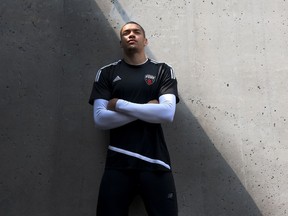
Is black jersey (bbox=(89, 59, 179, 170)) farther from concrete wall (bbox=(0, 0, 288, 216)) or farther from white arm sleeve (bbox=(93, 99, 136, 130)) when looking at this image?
concrete wall (bbox=(0, 0, 288, 216))

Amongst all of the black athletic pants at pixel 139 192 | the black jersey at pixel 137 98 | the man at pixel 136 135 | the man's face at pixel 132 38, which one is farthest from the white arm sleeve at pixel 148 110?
the man's face at pixel 132 38

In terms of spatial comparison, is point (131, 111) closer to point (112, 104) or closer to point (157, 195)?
point (112, 104)

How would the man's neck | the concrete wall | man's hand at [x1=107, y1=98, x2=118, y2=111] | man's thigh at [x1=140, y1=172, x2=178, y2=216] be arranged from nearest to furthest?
man's thigh at [x1=140, y1=172, x2=178, y2=216] < man's hand at [x1=107, y1=98, x2=118, y2=111] < the man's neck < the concrete wall

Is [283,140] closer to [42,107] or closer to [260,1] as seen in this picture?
[260,1]

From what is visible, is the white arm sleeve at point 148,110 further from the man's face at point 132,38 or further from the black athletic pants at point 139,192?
the man's face at point 132,38

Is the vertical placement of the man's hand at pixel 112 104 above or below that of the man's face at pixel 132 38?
below

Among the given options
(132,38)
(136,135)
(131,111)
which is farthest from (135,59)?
(136,135)

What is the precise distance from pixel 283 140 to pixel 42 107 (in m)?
1.95

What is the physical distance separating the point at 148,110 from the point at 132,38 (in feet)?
2.00

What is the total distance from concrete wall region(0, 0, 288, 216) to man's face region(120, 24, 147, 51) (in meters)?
0.29

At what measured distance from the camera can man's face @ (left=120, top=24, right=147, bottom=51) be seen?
2.60 m

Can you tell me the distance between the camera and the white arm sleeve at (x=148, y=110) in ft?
7.64

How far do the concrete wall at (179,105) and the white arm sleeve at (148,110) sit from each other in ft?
1.58

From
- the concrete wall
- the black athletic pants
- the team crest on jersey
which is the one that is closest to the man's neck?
the team crest on jersey
